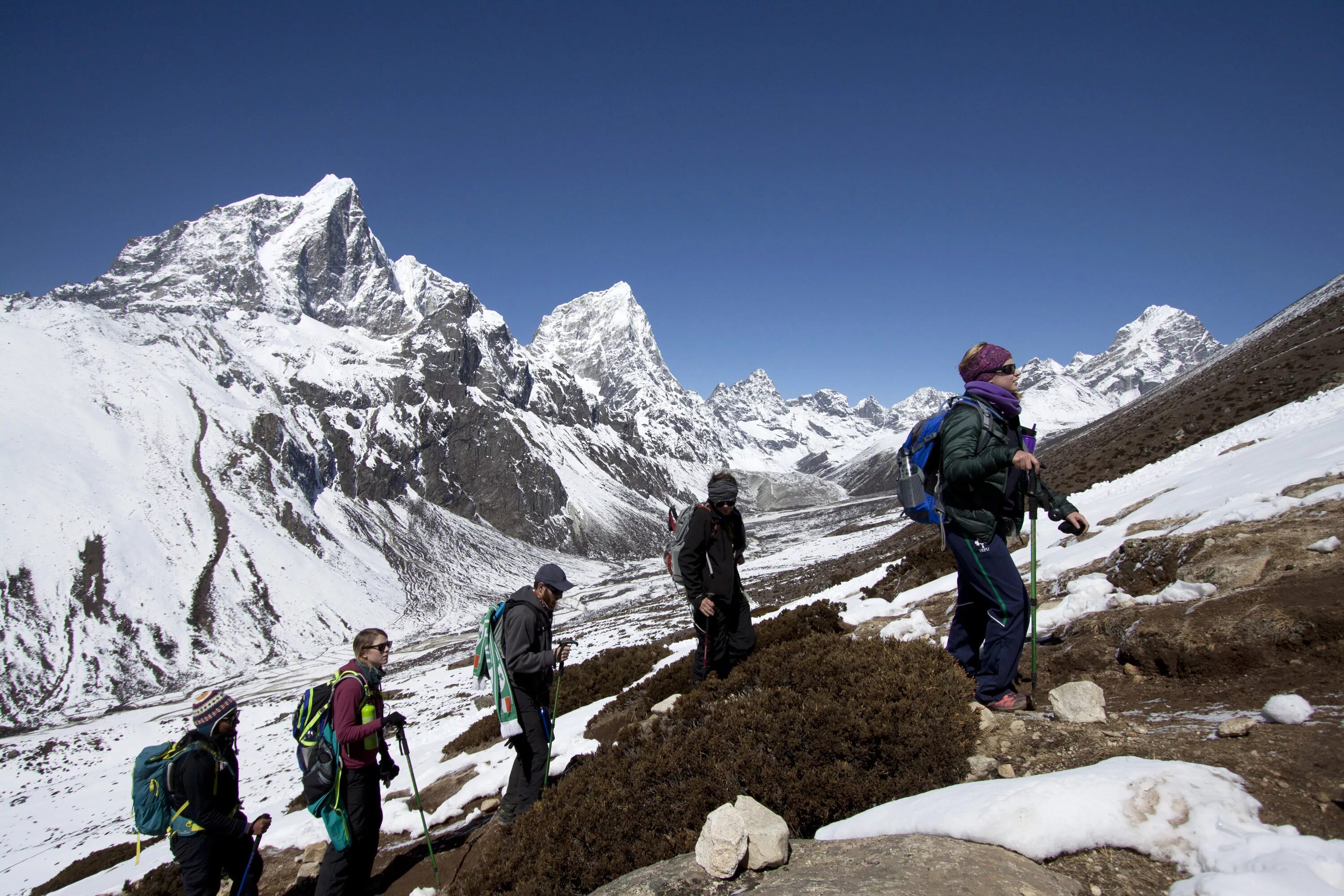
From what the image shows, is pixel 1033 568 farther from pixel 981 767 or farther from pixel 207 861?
pixel 207 861

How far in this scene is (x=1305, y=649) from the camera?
5.16 metres

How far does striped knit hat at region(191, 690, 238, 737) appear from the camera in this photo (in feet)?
23.2

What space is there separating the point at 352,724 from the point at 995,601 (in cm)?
708

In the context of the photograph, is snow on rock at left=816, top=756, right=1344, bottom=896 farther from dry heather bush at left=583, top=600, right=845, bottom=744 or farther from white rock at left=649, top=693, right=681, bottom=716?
dry heather bush at left=583, top=600, right=845, bottom=744

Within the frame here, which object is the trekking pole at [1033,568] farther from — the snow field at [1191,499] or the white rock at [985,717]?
the snow field at [1191,499]

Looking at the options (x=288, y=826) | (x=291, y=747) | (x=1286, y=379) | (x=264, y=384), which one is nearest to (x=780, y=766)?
(x=288, y=826)

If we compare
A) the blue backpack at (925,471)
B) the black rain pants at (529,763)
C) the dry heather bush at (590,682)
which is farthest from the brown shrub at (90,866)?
the blue backpack at (925,471)

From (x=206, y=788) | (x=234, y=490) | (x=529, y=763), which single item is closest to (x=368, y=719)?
(x=206, y=788)

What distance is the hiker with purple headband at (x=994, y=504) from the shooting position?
5605 millimetres

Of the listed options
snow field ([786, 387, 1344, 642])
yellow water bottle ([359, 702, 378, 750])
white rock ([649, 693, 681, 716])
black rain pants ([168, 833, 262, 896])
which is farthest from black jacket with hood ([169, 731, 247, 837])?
snow field ([786, 387, 1344, 642])

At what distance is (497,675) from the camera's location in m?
7.50

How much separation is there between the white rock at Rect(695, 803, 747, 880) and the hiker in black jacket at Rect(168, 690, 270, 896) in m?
5.77

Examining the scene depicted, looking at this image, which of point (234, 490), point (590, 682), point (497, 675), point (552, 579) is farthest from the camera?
point (234, 490)

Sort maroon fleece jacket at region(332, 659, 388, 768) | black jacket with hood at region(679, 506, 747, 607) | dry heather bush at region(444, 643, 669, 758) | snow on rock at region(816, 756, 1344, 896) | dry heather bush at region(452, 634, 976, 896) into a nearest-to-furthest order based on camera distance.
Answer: snow on rock at region(816, 756, 1344, 896)
dry heather bush at region(452, 634, 976, 896)
maroon fleece jacket at region(332, 659, 388, 768)
black jacket with hood at region(679, 506, 747, 607)
dry heather bush at region(444, 643, 669, 758)
